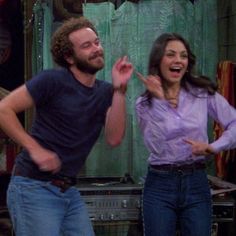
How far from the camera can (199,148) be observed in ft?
12.6

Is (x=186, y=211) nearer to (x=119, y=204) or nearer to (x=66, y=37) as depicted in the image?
(x=119, y=204)

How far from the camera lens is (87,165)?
549 cm

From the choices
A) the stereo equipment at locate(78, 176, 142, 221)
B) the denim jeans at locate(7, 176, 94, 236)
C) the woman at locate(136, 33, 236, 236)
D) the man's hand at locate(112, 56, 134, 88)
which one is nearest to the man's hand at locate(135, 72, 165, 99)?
the woman at locate(136, 33, 236, 236)

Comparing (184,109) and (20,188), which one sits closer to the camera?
(20,188)

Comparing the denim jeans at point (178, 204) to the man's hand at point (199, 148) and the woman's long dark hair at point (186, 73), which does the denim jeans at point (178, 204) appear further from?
the woman's long dark hair at point (186, 73)

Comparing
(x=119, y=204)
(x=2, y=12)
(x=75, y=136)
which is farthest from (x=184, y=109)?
(x=2, y=12)

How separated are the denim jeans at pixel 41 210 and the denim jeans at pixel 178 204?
0.49 meters

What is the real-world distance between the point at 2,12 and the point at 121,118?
3.39 m

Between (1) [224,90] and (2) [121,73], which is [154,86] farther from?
(1) [224,90]

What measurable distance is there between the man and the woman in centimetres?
36

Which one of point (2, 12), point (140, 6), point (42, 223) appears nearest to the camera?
point (42, 223)

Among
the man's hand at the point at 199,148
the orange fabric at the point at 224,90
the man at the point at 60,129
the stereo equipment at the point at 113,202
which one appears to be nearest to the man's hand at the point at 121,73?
the man at the point at 60,129

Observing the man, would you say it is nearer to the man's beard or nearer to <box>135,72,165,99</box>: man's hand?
the man's beard

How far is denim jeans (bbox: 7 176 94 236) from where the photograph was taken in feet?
11.5
